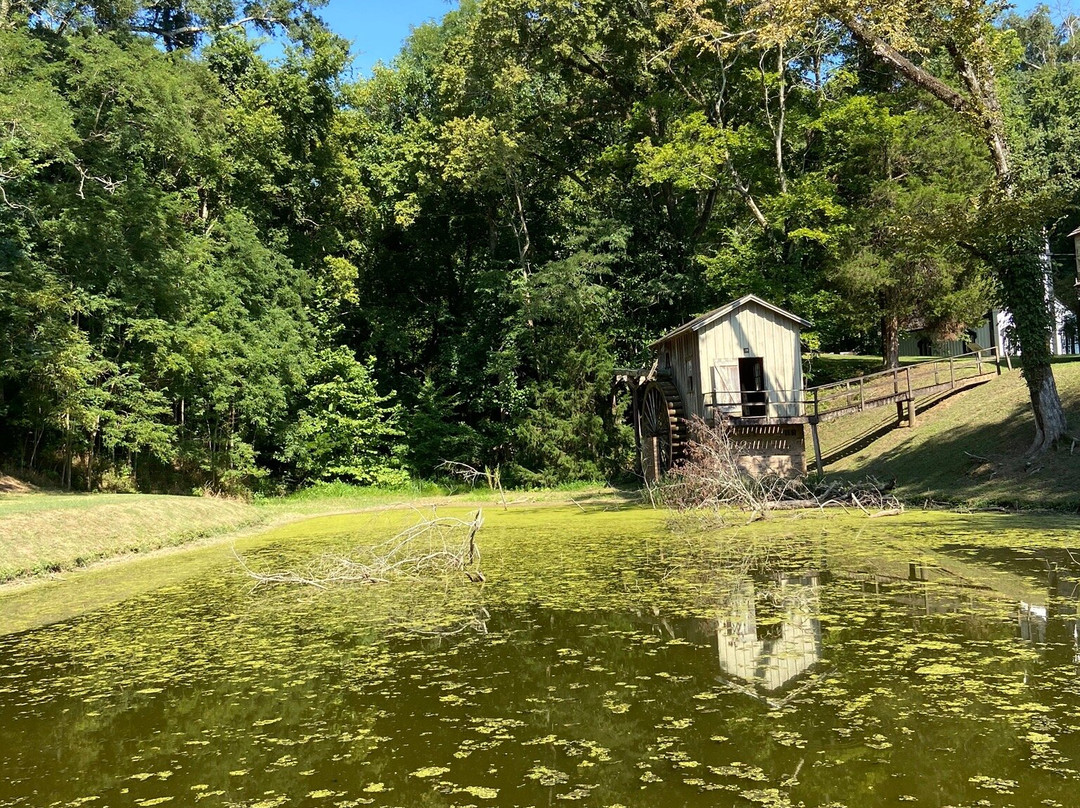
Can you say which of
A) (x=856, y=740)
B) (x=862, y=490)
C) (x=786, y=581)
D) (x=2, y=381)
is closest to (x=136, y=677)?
(x=856, y=740)

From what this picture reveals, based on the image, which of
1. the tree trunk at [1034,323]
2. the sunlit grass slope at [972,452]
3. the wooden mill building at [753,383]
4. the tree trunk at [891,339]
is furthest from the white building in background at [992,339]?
the tree trunk at [1034,323]

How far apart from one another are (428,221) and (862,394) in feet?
66.4

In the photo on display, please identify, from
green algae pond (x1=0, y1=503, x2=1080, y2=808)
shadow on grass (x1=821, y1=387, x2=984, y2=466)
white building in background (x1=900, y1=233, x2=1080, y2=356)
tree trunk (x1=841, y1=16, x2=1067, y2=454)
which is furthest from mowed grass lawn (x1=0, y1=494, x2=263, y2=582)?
white building in background (x1=900, y1=233, x2=1080, y2=356)

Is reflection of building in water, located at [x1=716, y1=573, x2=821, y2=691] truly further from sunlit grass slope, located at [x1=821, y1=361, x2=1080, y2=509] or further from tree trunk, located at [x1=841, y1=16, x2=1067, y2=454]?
tree trunk, located at [x1=841, y1=16, x2=1067, y2=454]

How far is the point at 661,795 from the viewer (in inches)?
169

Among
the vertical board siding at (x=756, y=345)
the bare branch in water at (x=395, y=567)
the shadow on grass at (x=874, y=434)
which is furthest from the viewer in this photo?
the shadow on grass at (x=874, y=434)

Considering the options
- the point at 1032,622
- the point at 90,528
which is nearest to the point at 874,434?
the point at 1032,622

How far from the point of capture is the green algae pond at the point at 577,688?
14.9 ft

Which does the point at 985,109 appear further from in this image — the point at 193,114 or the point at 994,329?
the point at 994,329

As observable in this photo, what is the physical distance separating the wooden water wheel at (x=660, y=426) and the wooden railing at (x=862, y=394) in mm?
1588

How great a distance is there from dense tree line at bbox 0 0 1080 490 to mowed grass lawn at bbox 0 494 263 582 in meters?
5.87

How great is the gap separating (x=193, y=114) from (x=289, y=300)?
7262mm

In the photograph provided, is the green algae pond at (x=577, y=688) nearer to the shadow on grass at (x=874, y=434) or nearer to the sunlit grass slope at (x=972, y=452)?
the sunlit grass slope at (x=972, y=452)

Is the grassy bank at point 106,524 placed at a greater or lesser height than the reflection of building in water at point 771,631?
greater
